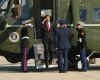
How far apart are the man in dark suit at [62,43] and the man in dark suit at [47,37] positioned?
1.39 feet

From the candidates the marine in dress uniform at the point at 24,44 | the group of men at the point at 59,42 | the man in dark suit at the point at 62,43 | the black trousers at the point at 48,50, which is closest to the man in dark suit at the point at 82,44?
the group of men at the point at 59,42

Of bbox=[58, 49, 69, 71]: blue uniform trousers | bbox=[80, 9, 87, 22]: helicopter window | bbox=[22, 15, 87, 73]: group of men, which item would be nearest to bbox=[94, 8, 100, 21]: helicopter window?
bbox=[80, 9, 87, 22]: helicopter window

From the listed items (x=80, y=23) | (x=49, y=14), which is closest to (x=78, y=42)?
(x=80, y=23)

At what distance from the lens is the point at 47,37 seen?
13.6 metres

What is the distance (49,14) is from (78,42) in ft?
4.98

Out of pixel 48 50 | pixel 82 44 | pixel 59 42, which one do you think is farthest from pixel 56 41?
pixel 82 44

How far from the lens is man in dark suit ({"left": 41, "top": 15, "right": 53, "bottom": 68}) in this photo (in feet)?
44.7

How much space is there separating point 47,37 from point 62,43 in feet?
2.14

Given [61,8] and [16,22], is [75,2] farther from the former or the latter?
[16,22]

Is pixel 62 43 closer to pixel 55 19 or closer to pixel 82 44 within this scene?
pixel 82 44

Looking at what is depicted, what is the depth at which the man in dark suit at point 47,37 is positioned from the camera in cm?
1362

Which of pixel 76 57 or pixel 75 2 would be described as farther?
pixel 76 57

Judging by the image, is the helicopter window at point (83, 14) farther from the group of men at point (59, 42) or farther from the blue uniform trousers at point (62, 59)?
the blue uniform trousers at point (62, 59)

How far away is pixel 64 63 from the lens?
43.8ft
